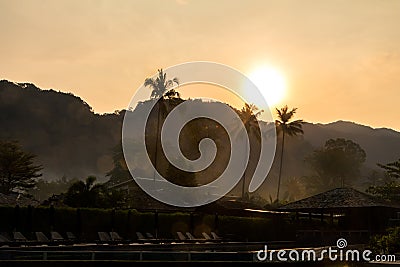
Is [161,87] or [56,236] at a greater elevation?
[161,87]

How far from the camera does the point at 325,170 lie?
17538 cm

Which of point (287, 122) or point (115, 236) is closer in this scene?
point (115, 236)

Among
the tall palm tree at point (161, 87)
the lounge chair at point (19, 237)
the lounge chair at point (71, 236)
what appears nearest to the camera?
the lounge chair at point (19, 237)

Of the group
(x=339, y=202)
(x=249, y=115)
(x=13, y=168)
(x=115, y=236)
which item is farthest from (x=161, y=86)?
(x=115, y=236)

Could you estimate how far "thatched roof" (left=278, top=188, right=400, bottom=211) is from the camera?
42.3m

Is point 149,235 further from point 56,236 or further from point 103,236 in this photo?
point 56,236

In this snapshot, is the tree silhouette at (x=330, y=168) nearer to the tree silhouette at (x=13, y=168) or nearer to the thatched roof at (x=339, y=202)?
the tree silhouette at (x=13, y=168)

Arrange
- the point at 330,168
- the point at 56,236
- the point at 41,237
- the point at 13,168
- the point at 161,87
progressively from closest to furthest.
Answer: the point at 41,237 < the point at 56,236 < the point at 161,87 < the point at 13,168 < the point at 330,168

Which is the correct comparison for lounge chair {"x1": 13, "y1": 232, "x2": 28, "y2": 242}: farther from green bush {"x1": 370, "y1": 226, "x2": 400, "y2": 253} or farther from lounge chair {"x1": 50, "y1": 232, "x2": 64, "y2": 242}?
green bush {"x1": 370, "y1": 226, "x2": 400, "y2": 253}

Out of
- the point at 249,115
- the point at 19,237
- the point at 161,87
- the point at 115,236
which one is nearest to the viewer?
the point at 19,237

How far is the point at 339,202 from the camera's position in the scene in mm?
43188

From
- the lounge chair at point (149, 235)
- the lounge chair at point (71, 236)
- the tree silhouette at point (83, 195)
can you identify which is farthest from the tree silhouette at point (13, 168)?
the lounge chair at point (71, 236)

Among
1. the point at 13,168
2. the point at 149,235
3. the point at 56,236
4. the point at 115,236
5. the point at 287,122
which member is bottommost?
the point at 56,236

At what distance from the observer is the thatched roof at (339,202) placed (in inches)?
1666
